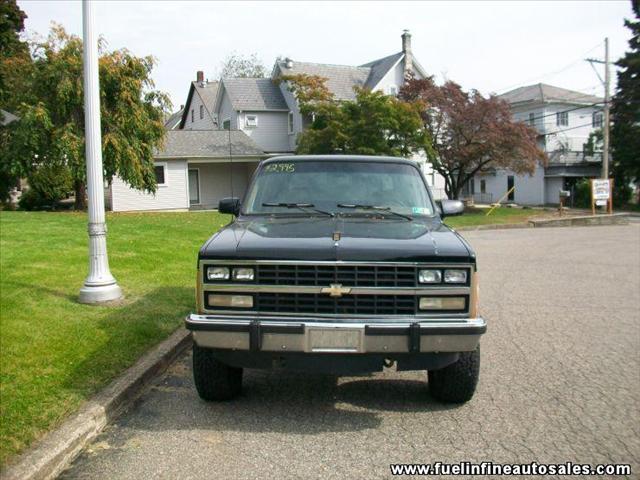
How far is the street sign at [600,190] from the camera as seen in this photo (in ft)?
96.1

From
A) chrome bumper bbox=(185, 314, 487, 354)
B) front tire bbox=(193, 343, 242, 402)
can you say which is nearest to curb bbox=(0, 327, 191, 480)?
front tire bbox=(193, 343, 242, 402)

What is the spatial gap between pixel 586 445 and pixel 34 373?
13.3 ft

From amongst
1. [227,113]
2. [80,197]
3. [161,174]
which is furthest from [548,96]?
[80,197]

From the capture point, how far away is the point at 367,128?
27375 mm

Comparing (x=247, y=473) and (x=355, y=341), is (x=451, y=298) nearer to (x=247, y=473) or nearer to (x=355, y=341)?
(x=355, y=341)

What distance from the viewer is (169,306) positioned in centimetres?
750

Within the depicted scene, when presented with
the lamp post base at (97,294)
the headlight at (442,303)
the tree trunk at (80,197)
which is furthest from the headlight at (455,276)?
the tree trunk at (80,197)

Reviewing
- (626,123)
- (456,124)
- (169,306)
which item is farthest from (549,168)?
(169,306)

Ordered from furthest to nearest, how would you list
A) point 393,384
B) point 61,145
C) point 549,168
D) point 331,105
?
1. point 549,168
2. point 331,105
3. point 61,145
4. point 393,384

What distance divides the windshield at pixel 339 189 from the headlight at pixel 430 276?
128cm

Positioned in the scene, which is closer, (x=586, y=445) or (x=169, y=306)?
(x=586, y=445)

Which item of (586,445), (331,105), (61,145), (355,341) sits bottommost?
(586,445)

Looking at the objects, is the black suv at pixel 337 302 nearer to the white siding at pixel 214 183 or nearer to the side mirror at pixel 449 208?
the side mirror at pixel 449 208

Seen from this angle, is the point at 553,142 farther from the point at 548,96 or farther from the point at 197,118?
the point at 197,118
